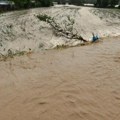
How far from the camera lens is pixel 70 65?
1056 cm

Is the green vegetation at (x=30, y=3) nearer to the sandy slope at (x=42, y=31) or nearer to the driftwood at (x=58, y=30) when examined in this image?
the sandy slope at (x=42, y=31)

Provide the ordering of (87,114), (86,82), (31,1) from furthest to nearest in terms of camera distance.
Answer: (31,1) < (86,82) < (87,114)

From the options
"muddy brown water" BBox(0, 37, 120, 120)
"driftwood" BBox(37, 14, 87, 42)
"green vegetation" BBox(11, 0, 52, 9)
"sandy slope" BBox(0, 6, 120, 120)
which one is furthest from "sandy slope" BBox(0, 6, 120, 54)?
"green vegetation" BBox(11, 0, 52, 9)

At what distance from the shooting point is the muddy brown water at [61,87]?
6.41 metres

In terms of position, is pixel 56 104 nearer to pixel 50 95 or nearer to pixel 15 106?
pixel 50 95

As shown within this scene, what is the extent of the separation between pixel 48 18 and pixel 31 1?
17382mm

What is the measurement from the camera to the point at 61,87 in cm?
807

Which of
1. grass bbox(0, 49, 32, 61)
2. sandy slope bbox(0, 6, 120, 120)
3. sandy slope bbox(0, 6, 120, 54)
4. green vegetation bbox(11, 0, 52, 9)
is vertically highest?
green vegetation bbox(11, 0, 52, 9)

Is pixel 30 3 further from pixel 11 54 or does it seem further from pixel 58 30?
pixel 11 54

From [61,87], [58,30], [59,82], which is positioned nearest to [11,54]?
[59,82]

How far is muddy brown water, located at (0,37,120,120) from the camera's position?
21.0ft

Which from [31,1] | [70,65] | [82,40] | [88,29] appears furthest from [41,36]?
[31,1]

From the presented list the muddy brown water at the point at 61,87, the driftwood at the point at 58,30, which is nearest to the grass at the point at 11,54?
the muddy brown water at the point at 61,87

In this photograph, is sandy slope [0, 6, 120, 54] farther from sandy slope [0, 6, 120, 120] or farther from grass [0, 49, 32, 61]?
grass [0, 49, 32, 61]
